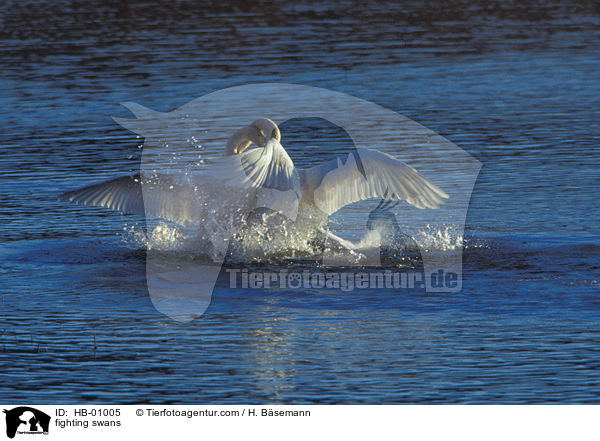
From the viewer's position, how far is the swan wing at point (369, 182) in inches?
431

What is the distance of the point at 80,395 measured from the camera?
7809 millimetres

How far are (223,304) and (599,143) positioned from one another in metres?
7.84

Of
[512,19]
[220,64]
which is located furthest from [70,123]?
[512,19]

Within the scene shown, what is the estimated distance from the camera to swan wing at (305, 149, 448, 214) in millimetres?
10945

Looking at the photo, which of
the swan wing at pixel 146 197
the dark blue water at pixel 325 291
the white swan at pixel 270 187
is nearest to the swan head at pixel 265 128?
the white swan at pixel 270 187

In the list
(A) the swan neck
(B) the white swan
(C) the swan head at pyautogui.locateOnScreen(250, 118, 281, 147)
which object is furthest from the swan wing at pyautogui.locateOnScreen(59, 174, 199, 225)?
(C) the swan head at pyautogui.locateOnScreen(250, 118, 281, 147)

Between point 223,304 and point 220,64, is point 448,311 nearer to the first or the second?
point 223,304

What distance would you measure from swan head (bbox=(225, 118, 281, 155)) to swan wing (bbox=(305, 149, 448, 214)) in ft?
2.67

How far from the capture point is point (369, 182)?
1107 cm
